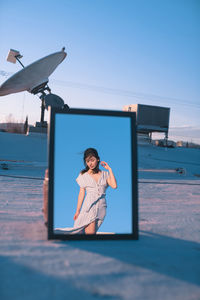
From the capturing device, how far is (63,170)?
2223 millimetres

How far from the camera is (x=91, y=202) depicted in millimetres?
2256

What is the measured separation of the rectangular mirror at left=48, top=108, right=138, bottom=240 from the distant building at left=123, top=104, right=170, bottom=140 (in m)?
19.7

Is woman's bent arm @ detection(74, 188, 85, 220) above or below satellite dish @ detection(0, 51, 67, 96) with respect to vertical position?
below

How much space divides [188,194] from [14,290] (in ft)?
14.8

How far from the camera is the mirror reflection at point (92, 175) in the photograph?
7.16 ft

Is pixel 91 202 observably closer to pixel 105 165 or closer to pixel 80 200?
pixel 80 200

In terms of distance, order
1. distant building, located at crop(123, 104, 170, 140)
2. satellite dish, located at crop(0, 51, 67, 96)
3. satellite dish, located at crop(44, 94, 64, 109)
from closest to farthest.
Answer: satellite dish, located at crop(0, 51, 67, 96) → satellite dish, located at crop(44, 94, 64, 109) → distant building, located at crop(123, 104, 170, 140)

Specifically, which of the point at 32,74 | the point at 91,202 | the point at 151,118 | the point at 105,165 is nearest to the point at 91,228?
the point at 91,202

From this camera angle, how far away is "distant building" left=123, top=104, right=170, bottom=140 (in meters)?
21.8

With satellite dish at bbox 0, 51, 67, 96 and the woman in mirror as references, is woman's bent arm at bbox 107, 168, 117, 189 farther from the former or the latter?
satellite dish at bbox 0, 51, 67, 96

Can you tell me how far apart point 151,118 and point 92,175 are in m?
20.9

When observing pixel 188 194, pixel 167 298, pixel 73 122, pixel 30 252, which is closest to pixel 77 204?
pixel 30 252

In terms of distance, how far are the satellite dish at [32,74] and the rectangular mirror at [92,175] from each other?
313 inches

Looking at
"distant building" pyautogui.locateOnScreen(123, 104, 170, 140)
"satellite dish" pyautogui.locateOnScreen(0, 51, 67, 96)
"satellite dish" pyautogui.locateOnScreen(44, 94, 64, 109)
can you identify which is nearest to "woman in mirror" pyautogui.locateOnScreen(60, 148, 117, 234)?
"satellite dish" pyautogui.locateOnScreen(0, 51, 67, 96)
